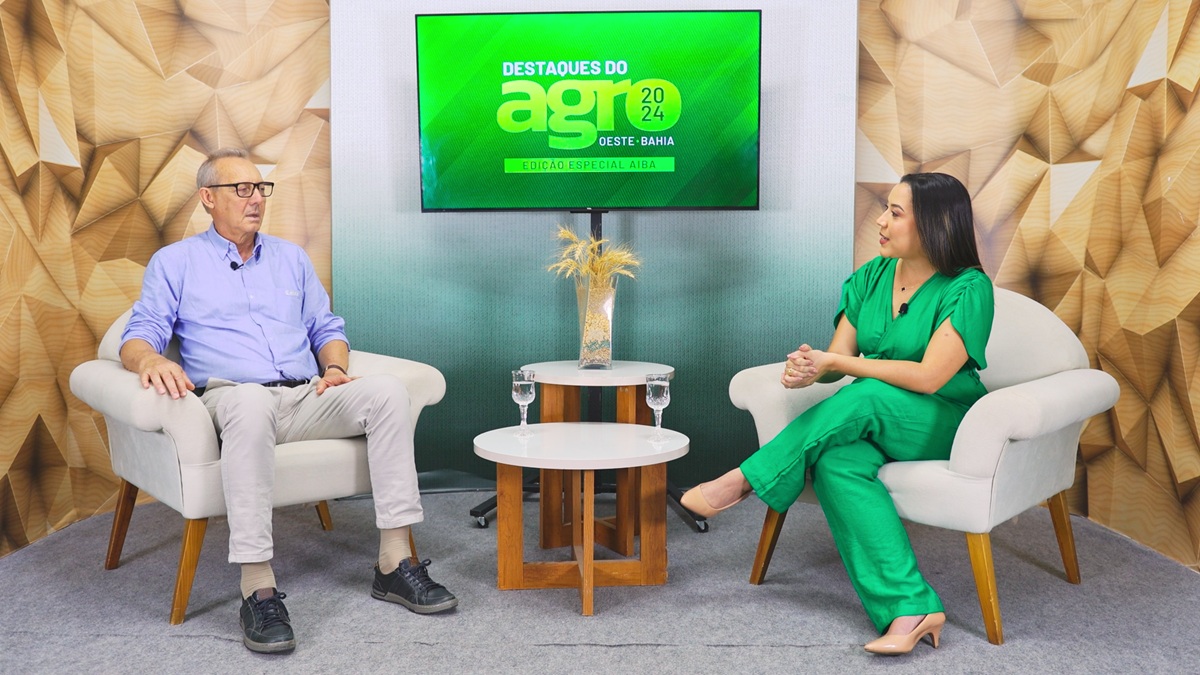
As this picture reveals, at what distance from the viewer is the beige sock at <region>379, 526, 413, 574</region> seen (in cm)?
250

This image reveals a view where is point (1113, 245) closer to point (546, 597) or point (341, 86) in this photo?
point (546, 597)

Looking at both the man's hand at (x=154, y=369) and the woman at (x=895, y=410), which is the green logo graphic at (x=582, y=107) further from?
the man's hand at (x=154, y=369)

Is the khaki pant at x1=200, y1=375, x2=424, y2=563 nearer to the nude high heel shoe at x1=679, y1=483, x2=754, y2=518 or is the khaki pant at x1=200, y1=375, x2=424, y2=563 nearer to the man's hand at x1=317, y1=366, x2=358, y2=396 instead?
the man's hand at x1=317, y1=366, x2=358, y2=396

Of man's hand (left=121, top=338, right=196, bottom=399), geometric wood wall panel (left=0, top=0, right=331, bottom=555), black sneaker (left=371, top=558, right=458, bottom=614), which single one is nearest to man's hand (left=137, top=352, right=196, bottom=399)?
man's hand (left=121, top=338, right=196, bottom=399)

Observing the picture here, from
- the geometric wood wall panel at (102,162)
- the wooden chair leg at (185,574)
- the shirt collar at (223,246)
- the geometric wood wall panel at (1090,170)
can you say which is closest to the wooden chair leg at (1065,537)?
the geometric wood wall panel at (1090,170)

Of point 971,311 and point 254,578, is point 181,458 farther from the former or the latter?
point 971,311

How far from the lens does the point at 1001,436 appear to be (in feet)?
7.04

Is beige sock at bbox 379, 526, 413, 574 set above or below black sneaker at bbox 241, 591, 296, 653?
above

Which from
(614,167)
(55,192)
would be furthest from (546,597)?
(55,192)

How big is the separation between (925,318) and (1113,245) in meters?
1.24

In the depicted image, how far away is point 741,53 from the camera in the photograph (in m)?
3.40

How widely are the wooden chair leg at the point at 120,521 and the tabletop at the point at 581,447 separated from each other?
3.47ft

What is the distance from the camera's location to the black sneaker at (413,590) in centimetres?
240

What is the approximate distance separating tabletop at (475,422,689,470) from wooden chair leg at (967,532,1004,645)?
74cm
